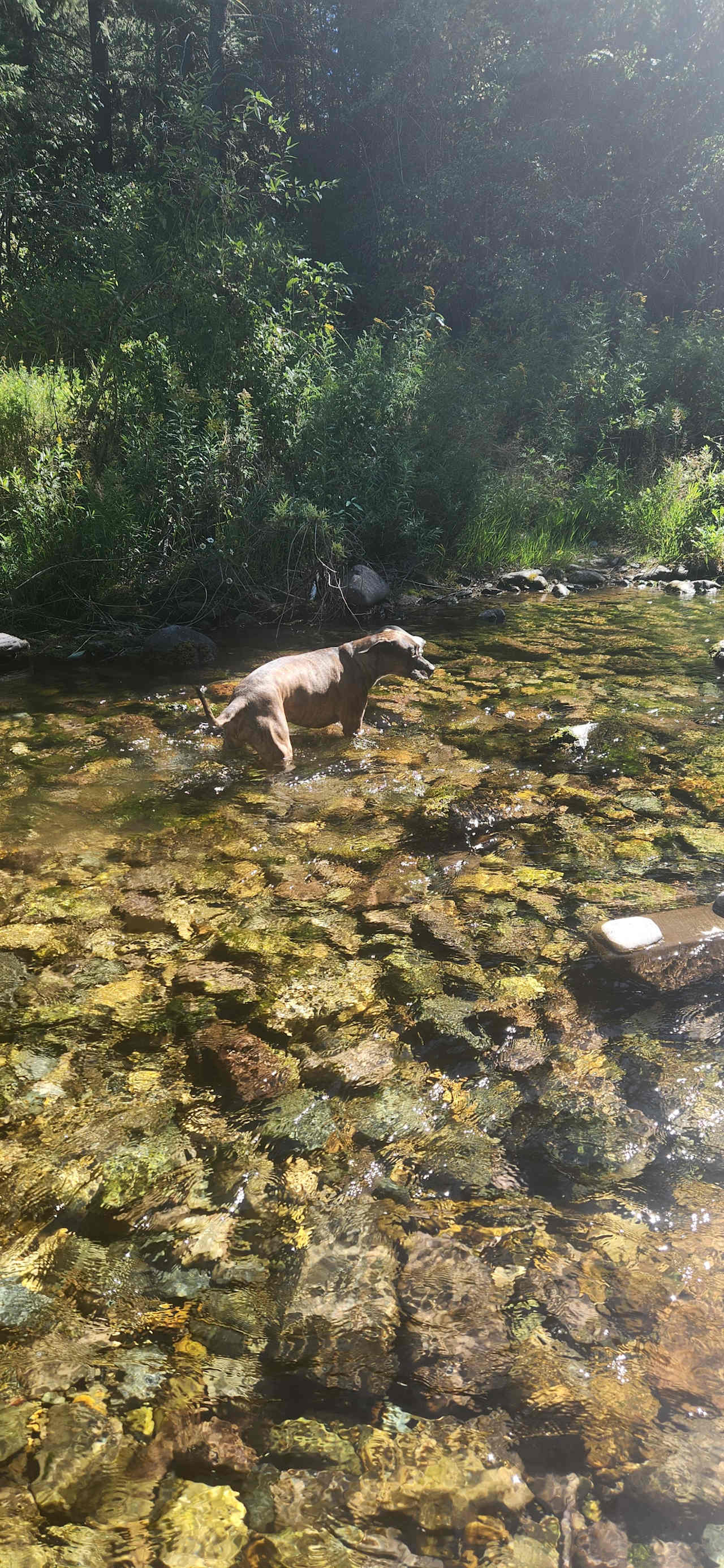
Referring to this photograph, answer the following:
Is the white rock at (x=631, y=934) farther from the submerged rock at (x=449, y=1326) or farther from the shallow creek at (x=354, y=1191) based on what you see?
the submerged rock at (x=449, y=1326)

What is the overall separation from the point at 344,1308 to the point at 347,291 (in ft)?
37.9

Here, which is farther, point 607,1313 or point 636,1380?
point 607,1313

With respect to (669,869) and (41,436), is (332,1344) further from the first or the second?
(41,436)

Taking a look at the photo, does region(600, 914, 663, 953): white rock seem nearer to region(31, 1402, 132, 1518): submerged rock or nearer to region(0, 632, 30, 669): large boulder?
region(31, 1402, 132, 1518): submerged rock

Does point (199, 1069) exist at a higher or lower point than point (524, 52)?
lower

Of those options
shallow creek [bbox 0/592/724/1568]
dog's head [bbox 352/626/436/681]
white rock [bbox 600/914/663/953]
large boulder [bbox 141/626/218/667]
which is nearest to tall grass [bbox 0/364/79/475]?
large boulder [bbox 141/626/218/667]

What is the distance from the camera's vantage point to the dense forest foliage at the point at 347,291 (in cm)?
812

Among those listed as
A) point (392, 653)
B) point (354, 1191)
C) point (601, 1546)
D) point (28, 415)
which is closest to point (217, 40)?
point (28, 415)

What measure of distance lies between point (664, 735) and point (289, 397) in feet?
18.4

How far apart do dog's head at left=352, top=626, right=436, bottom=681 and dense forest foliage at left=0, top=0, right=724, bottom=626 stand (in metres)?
2.95

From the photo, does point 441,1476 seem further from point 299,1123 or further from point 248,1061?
point 248,1061

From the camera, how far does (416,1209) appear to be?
2275mm

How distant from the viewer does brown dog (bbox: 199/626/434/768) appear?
5.05 m

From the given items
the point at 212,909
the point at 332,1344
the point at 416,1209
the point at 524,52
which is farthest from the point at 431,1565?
the point at 524,52
